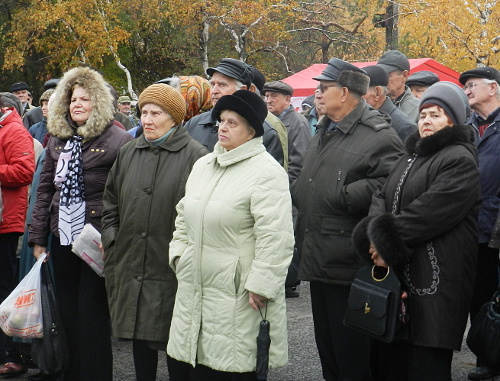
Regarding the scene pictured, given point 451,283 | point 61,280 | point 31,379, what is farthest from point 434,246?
point 31,379

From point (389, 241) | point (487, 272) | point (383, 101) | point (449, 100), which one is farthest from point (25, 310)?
point (383, 101)

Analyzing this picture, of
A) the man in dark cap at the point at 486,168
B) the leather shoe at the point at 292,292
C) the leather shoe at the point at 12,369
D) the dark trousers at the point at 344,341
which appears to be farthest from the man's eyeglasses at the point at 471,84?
the leather shoe at the point at 12,369

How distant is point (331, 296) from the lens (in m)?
4.77

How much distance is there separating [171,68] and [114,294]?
28.2 metres

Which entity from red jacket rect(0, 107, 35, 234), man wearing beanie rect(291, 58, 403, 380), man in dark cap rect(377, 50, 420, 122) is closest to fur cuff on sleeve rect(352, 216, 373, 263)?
man wearing beanie rect(291, 58, 403, 380)

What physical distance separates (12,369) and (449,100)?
3.76m

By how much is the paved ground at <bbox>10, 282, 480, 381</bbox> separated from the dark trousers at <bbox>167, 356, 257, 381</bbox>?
1288 mm

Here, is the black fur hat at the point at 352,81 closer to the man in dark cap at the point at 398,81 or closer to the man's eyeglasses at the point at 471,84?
the man's eyeglasses at the point at 471,84

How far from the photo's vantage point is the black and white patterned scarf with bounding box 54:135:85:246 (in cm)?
493

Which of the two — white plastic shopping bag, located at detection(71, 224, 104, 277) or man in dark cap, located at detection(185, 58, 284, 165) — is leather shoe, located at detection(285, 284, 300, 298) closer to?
man in dark cap, located at detection(185, 58, 284, 165)

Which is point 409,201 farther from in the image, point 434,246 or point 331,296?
point 331,296

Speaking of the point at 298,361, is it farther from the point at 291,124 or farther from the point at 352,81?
the point at 291,124

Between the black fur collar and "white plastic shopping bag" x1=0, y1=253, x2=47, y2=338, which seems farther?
"white plastic shopping bag" x1=0, y1=253, x2=47, y2=338

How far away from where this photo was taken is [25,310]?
16.4 ft
